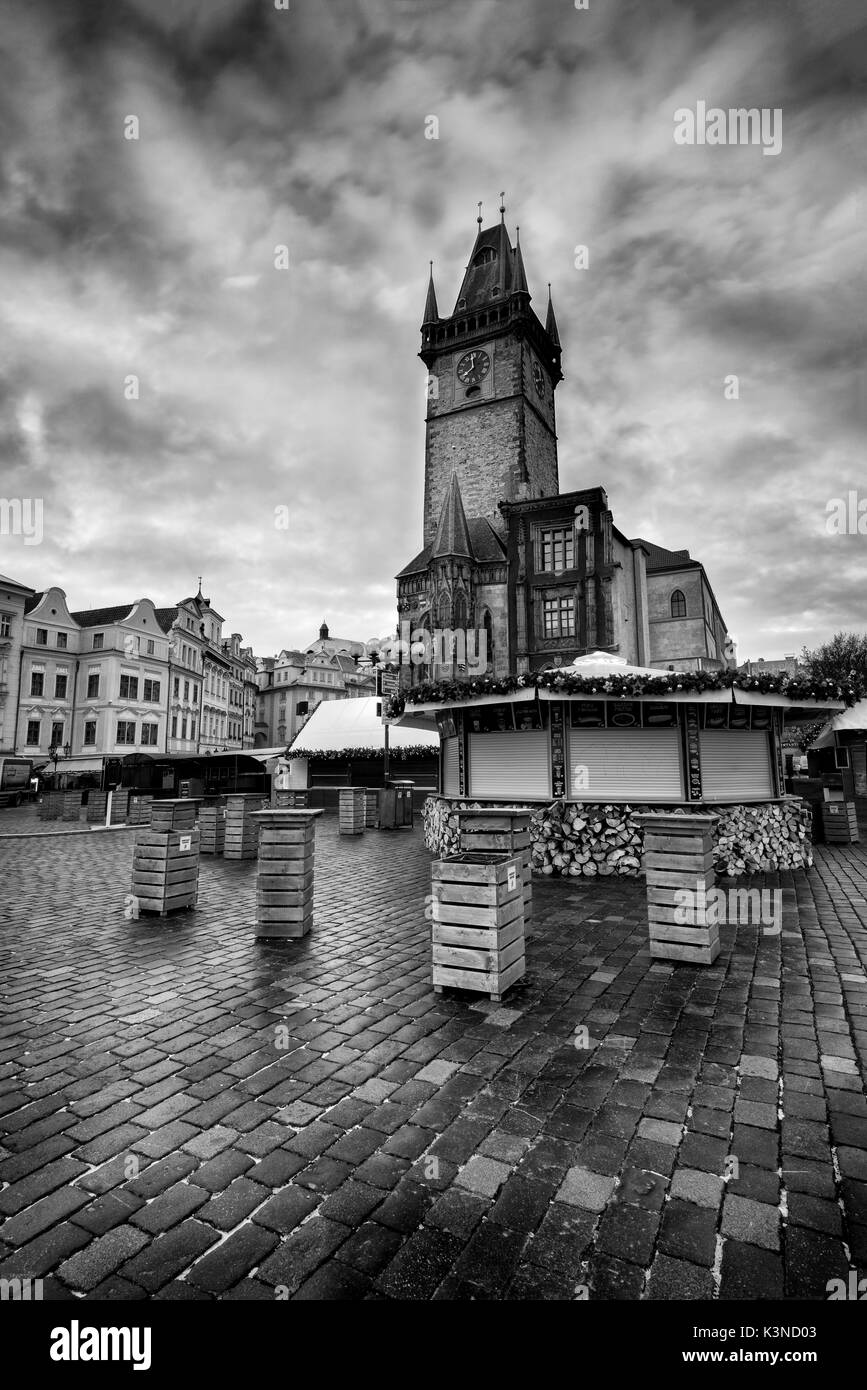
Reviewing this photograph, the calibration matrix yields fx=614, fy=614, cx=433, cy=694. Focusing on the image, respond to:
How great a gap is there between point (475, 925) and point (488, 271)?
58.9m

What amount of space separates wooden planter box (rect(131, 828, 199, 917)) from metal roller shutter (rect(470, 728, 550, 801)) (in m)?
5.87

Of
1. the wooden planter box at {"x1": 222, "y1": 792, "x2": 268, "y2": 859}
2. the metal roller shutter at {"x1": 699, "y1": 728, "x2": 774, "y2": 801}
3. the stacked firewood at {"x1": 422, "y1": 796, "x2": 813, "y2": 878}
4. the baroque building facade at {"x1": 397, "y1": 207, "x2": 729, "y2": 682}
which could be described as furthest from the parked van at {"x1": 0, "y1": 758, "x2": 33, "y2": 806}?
the metal roller shutter at {"x1": 699, "y1": 728, "x2": 774, "y2": 801}

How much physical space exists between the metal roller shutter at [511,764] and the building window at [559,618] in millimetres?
24669

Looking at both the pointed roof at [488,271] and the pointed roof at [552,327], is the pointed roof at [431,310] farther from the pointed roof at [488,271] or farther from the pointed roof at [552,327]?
the pointed roof at [552,327]

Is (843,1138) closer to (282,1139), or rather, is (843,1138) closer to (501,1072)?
(501,1072)

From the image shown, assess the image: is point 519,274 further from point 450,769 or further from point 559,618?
point 450,769

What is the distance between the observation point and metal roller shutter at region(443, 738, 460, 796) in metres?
13.3

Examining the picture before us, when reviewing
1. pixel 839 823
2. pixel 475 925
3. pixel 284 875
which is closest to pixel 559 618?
pixel 839 823

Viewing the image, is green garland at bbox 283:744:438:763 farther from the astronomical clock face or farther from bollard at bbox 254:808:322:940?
the astronomical clock face

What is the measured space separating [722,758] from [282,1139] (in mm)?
10091

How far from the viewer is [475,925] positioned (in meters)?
5.12

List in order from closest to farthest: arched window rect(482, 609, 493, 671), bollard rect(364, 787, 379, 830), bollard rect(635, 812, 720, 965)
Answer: bollard rect(635, 812, 720, 965), bollard rect(364, 787, 379, 830), arched window rect(482, 609, 493, 671)

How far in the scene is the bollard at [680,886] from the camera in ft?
19.2
